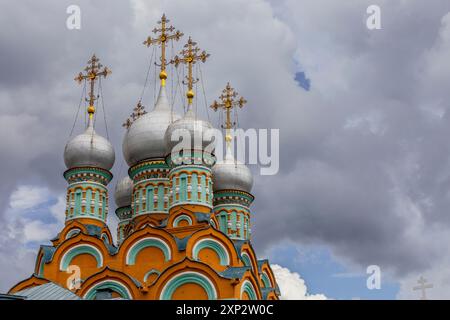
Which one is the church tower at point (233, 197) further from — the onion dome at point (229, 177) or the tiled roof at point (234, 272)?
the tiled roof at point (234, 272)

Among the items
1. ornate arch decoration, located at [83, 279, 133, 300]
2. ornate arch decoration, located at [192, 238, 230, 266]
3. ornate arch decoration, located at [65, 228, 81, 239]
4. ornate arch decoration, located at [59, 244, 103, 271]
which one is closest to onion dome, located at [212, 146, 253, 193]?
ornate arch decoration, located at [192, 238, 230, 266]

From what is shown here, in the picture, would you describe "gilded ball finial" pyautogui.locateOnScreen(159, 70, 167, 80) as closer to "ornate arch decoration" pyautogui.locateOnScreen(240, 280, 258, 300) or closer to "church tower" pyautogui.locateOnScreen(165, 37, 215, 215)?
"church tower" pyautogui.locateOnScreen(165, 37, 215, 215)

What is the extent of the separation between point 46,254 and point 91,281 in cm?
302

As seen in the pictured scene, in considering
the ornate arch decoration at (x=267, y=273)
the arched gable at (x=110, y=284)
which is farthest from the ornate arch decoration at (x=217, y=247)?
the ornate arch decoration at (x=267, y=273)

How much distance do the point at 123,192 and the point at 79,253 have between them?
6.49 meters

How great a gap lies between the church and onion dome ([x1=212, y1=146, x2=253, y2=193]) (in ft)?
0.14

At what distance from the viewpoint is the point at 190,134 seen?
2389 cm

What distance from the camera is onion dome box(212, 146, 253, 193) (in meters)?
28.3

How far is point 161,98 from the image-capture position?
27.9 metres

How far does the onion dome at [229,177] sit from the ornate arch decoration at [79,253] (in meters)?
6.49

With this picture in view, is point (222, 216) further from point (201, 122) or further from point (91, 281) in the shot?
point (91, 281)

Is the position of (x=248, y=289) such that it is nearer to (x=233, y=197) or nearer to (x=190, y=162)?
(x=190, y=162)

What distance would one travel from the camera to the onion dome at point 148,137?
86.7 ft
